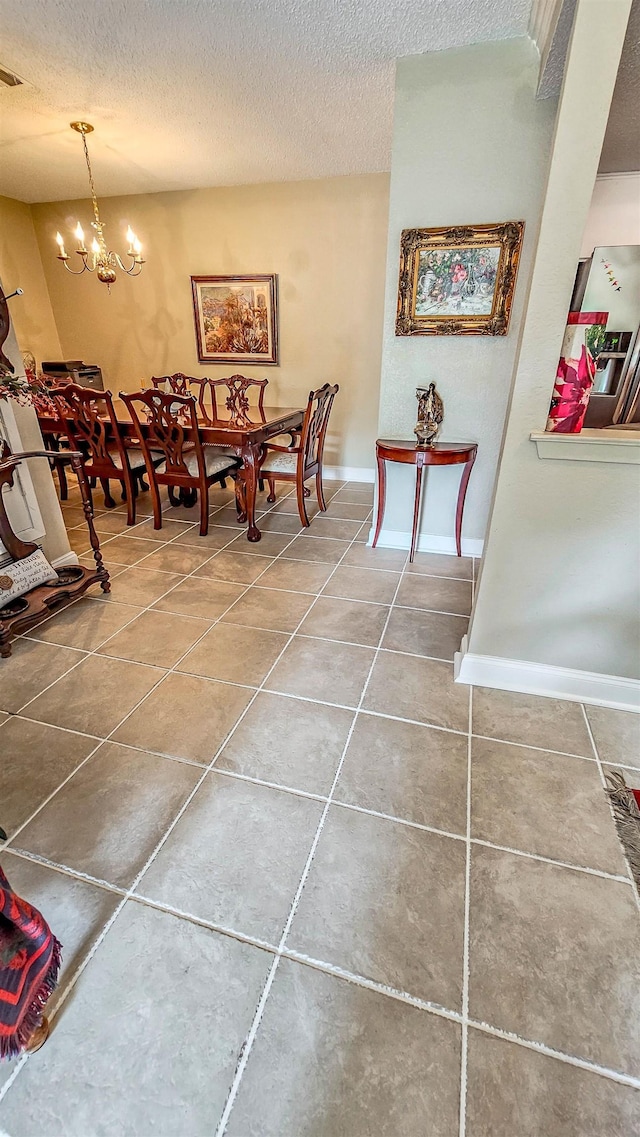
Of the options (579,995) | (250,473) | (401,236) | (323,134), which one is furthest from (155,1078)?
(323,134)

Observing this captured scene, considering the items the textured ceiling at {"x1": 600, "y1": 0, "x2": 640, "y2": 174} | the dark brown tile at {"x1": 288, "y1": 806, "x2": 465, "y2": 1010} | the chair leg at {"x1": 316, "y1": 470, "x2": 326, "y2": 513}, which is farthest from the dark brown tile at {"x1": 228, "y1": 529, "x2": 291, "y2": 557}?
the textured ceiling at {"x1": 600, "y1": 0, "x2": 640, "y2": 174}

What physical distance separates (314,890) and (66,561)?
2344 millimetres

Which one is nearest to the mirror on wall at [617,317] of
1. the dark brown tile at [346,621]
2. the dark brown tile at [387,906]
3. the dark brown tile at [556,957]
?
the dark brown tile at [346,621]

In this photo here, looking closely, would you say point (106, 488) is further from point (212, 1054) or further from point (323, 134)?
point (212, 1054)

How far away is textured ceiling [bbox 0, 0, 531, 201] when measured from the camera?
2.03 metres

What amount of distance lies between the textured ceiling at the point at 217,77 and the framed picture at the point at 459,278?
0.77 m

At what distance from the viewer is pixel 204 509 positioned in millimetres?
3336

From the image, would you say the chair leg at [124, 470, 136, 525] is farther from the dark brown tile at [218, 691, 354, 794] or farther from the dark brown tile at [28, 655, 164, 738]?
the dark brown tile at [218, 691, 354, 794]

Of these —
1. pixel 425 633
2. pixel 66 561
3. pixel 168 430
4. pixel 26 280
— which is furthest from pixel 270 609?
pixel 26 280

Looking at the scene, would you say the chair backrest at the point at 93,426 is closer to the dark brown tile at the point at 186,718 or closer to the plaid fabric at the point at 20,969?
the dark brown tile at the point at 186,718

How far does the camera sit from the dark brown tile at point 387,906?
105 cm

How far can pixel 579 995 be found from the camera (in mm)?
1011

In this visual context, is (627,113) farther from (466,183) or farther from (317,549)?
(317,549)

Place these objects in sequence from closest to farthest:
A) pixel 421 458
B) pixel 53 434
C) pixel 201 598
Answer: pixel 201 598 < pixel 421 458 < pixel 53 434
